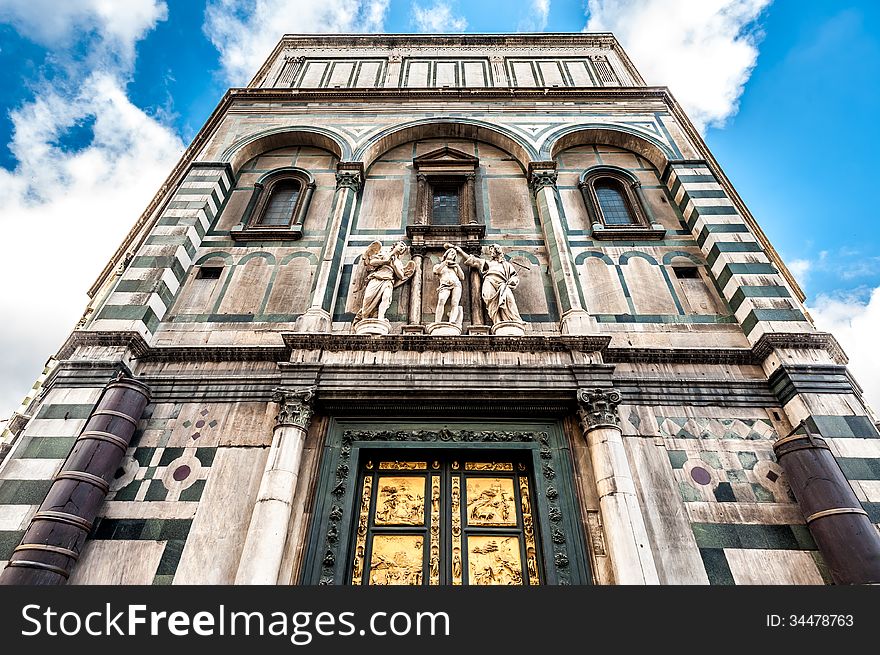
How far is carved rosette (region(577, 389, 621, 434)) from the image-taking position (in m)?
7.20

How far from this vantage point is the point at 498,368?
773cm

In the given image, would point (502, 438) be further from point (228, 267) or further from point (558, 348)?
point (228, 267)

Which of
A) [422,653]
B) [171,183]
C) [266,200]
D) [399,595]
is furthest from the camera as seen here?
[171,183]

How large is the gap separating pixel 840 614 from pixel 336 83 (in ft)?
55.1

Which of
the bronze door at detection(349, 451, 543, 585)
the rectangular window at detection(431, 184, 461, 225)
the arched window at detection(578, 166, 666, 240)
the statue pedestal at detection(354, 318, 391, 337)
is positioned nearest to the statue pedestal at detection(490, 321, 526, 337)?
the statue pedestal at detection(354, 318, 391, 337)

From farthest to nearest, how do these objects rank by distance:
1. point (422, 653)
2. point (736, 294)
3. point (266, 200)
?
point (266, 200), point (736, 294), point (422, 653)

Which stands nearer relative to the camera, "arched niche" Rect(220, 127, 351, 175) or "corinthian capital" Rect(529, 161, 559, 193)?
"corinthian capital" Rect(529, 161, 559, 193)

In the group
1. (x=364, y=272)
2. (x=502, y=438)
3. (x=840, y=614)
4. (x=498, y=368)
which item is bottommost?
(x=840, y=614)

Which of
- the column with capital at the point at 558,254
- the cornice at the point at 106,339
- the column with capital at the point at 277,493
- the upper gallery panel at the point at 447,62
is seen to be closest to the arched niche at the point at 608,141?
the column with capital at the point at 558,254

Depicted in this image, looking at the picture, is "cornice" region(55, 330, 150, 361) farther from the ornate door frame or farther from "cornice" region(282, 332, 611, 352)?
the ornate door frame

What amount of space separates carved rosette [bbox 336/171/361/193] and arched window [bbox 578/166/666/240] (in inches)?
198

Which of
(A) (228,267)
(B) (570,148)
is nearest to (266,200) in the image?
(A) (228,267)

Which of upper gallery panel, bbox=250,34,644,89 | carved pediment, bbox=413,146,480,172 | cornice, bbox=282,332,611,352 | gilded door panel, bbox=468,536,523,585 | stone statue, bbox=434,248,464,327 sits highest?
upper gallery panel, bbox=250,34,644,89

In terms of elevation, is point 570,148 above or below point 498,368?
above
